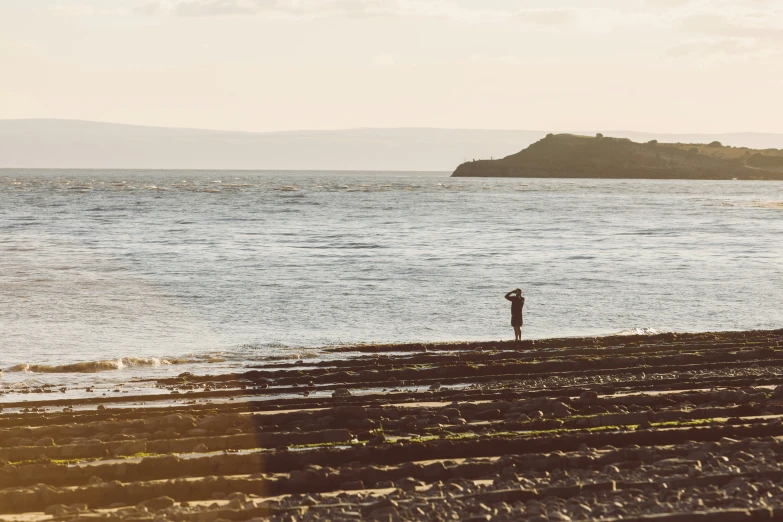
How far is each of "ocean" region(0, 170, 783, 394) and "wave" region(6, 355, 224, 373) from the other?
5 cm

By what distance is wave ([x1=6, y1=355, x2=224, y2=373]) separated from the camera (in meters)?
21.4

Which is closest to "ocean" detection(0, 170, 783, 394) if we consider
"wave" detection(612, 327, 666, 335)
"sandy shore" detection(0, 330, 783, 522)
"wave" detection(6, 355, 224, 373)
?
"wave" detection(6, 355, 224, 373)

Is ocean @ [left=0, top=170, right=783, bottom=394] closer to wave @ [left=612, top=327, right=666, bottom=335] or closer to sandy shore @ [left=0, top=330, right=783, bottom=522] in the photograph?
wave @ [left=612, top=327, right=666, bottom=335]

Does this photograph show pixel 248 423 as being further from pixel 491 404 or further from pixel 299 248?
pixel 299 248

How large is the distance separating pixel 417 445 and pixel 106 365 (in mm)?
11164

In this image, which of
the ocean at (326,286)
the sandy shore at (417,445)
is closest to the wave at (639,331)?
the ocean at (326,286)

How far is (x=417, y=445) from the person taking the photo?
515 inches

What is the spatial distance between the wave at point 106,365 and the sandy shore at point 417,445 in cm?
303

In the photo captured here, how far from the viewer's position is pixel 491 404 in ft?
51.0

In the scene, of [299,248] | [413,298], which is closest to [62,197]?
[299,248]

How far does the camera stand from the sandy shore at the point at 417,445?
10.6 m

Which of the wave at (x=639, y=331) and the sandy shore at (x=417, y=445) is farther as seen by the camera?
the wave at (x=639, y=331)

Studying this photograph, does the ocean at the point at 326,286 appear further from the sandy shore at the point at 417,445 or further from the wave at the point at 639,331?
the sandy shore at the point at 417,445

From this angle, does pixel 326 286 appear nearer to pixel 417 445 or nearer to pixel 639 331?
pixel 639 331
